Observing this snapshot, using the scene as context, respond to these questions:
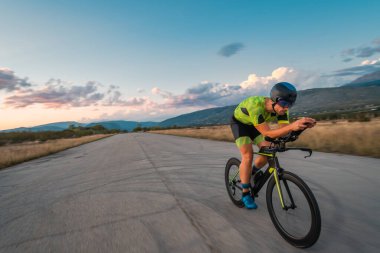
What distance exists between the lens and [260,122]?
3.58m

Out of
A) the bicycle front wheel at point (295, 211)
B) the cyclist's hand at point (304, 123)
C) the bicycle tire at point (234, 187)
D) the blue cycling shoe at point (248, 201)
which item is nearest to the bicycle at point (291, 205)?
the bicycle front wheel at point (295, 211)

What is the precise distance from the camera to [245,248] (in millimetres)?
2906

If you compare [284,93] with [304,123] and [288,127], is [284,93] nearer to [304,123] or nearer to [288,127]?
[288,127]

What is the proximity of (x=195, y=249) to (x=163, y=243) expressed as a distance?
444 millimetres

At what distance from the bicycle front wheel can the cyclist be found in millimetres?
597

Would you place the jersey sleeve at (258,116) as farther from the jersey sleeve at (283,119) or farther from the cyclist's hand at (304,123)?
the cyclist's hand at (304,123)

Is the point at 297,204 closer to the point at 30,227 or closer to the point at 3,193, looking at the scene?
the point at 30,227

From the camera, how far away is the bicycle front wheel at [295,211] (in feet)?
9.05

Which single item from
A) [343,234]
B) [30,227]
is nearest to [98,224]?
[30,227]

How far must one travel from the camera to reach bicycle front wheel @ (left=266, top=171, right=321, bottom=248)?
9.05 feet

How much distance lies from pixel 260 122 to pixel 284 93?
0.49 metres

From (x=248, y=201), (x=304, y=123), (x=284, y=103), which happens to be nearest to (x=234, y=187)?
(x=248, y=201)

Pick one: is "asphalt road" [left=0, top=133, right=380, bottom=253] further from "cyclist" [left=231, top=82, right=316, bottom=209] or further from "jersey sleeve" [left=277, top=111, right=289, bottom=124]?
"jersey sleeve" [left=277, top=111, right=289, bottom=124]

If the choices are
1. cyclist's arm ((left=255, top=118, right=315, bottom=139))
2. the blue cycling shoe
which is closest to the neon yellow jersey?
cyclist's arm ((left=255, top=118, right=315, bottom=139))
